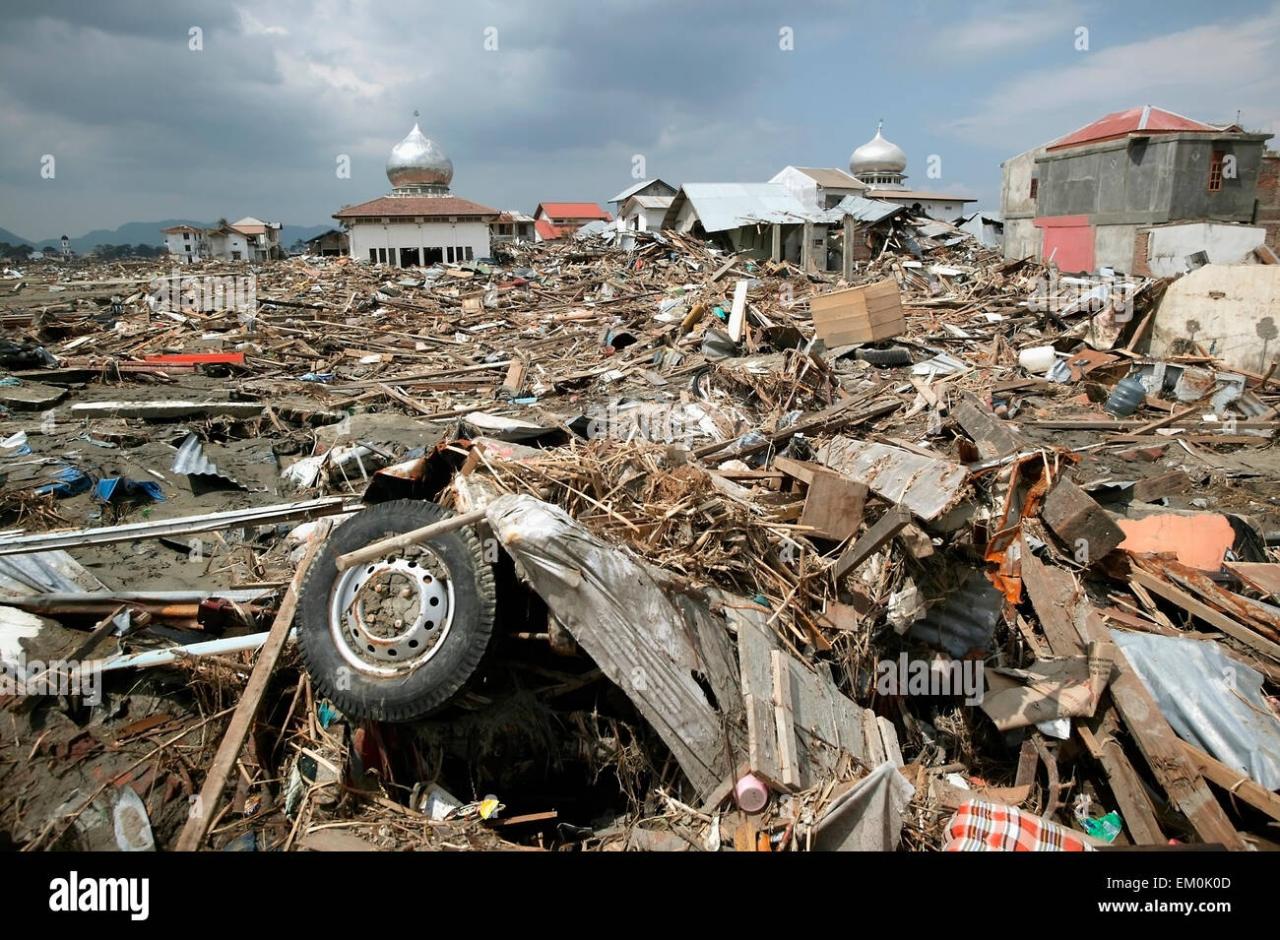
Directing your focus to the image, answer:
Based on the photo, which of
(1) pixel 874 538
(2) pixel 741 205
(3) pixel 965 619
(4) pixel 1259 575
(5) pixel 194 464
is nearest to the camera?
(1) pixel 874 538

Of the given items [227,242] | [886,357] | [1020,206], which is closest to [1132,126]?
[1020,206]

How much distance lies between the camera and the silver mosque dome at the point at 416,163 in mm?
39500

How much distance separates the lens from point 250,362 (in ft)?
45.5

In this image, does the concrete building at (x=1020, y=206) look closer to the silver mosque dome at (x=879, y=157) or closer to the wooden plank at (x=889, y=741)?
the silver mosque dome at (x=879, y=157)

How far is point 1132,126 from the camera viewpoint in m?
25.2

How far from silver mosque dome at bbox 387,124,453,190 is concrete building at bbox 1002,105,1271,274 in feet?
99.2

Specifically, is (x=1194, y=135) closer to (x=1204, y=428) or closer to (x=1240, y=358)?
(x=1240, y=358)

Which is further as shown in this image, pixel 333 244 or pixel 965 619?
pixel 333 244

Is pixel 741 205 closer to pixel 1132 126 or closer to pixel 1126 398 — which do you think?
pixel 1132 126

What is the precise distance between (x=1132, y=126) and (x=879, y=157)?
1100 inches

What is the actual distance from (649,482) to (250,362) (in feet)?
40.8

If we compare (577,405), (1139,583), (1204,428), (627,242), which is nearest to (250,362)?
(577,405)

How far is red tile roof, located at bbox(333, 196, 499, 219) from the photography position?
114ft

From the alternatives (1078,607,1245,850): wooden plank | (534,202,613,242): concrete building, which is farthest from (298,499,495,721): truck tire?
(534,202,613,242): concrete building
